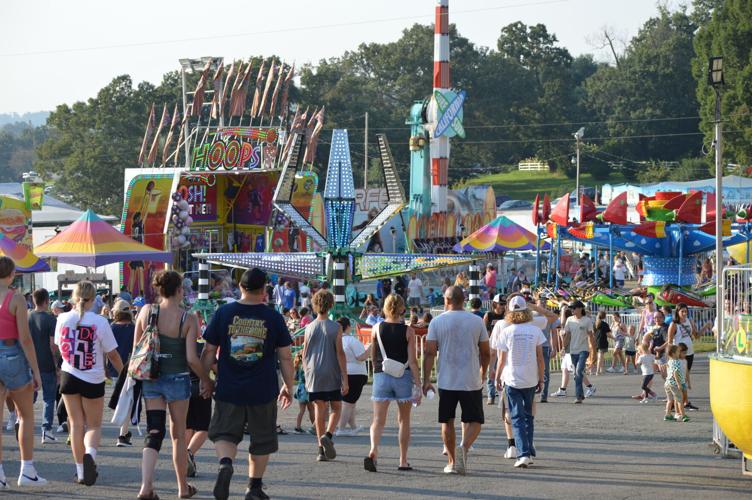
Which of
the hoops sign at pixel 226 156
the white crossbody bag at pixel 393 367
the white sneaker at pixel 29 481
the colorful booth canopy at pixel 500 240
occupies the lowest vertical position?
the white sneaker at pixel 29 481

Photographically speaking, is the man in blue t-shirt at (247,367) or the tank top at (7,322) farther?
the tank top at (7,322)

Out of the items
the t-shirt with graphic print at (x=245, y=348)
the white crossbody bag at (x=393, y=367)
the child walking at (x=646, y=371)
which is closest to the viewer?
the t-shirt with graphic print at (x=245, y=348)

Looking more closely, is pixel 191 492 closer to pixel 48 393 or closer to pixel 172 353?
pixel 172 353

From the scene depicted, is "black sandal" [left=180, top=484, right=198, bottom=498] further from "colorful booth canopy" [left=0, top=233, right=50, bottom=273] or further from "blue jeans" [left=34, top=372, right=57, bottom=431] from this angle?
"colorful booth canopy" [left=0, top=233, right=50, bottom=273]

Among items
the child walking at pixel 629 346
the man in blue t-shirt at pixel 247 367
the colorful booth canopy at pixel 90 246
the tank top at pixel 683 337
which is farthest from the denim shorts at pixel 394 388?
the colorful booth canopy at pixel 90 246

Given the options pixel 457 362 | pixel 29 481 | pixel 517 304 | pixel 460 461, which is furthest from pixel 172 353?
pixel 517 304

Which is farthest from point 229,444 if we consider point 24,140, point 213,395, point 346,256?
point 24,140

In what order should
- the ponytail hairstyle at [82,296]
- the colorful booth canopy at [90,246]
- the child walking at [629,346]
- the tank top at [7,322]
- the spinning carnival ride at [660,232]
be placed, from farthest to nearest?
the spinning carnival ride at [660,232], the colorful booth canopy at [90,246], the child walking at [629,346], the ponytail hairstyle at [82,296], the tank top at [7,322]

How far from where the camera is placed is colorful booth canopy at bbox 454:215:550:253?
34781mm

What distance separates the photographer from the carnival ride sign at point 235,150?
33.5 meters

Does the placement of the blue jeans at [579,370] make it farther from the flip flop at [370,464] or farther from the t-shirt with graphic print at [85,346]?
the t-shirt with graphic print at [85,346]

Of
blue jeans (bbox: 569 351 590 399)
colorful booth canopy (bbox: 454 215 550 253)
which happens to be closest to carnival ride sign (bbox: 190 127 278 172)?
colorful booth canopy (bbox: 454 215 550 253)

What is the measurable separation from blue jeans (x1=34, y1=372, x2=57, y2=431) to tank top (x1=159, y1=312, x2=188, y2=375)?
12.7 feet

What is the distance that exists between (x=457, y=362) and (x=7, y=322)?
142 inches
